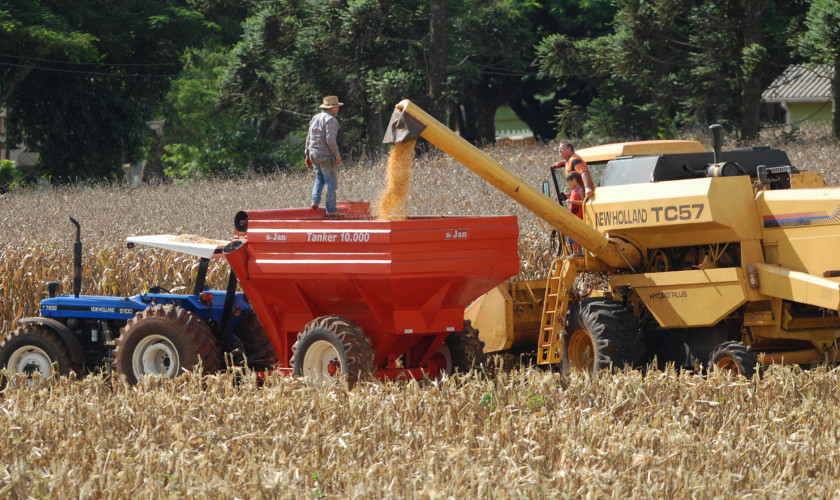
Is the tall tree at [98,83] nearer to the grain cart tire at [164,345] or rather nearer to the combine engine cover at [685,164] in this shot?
the grain cart tire at [164,345]

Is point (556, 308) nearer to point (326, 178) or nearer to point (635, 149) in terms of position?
point (635, 149)

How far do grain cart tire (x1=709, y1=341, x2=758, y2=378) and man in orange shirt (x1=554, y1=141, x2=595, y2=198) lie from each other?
1994 mm

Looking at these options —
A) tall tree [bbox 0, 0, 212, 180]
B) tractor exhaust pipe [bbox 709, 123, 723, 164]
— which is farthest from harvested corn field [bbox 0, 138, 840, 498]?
tall tree [bbox 0, 0, 212, 180]

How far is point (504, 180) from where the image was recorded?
9.73 m

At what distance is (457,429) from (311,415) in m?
0.93

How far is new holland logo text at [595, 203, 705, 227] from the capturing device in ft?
31.3

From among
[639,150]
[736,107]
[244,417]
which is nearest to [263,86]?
[736,107]

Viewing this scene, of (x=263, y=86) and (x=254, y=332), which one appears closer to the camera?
(x=254, y=332)

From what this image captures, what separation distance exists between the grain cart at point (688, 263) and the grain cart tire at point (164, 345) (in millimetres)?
2234

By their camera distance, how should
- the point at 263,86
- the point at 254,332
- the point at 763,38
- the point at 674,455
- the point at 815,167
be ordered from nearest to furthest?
the point at 674,455 < the point at 254,332 < the point at 815,167 < the point at 763,38 < the point at 263,86

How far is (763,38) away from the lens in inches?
1103

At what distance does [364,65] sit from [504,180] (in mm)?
24540

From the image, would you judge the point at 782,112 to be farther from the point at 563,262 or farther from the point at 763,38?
the point at 563,262

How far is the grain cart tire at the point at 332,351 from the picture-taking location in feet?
28.3
